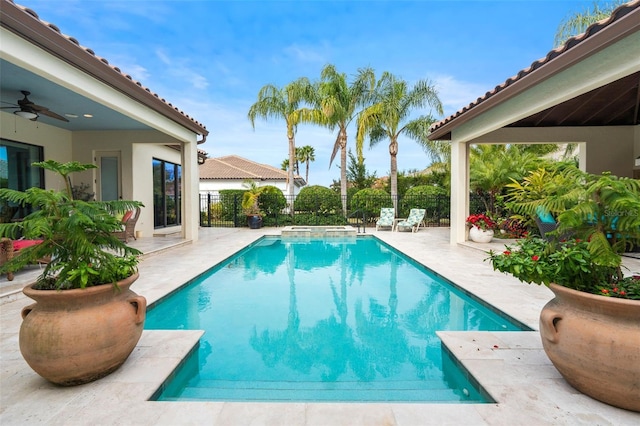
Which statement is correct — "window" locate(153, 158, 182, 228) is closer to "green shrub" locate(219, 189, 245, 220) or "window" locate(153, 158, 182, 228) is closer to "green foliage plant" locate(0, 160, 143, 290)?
"green shrub" locate(219, 189, 245, 220)

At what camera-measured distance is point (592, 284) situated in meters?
2.39

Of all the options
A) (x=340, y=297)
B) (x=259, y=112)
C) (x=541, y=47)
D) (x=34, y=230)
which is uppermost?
(x=541, y=47)

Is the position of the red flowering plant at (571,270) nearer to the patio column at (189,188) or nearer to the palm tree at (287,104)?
the patio column at (189,188)

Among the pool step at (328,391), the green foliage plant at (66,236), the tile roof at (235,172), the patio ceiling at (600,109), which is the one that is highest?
the tile roof at (235,172)

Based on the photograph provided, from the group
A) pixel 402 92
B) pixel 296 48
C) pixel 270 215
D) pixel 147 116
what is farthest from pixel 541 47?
pixel 147 116

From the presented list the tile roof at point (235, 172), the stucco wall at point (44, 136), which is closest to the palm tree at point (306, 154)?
the tile roof at point (235, 172)

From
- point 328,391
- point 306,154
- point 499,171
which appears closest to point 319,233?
point 499,171

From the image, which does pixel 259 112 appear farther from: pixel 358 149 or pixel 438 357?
pixel 438 357

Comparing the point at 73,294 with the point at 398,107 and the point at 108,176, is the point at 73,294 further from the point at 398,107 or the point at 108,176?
the point at 398,107

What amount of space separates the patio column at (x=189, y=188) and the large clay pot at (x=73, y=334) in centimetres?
793

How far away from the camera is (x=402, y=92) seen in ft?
53.6

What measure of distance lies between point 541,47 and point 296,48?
33.5ft

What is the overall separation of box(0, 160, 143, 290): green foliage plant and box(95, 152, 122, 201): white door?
905cm

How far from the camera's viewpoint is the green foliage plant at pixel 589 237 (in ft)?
7.14
